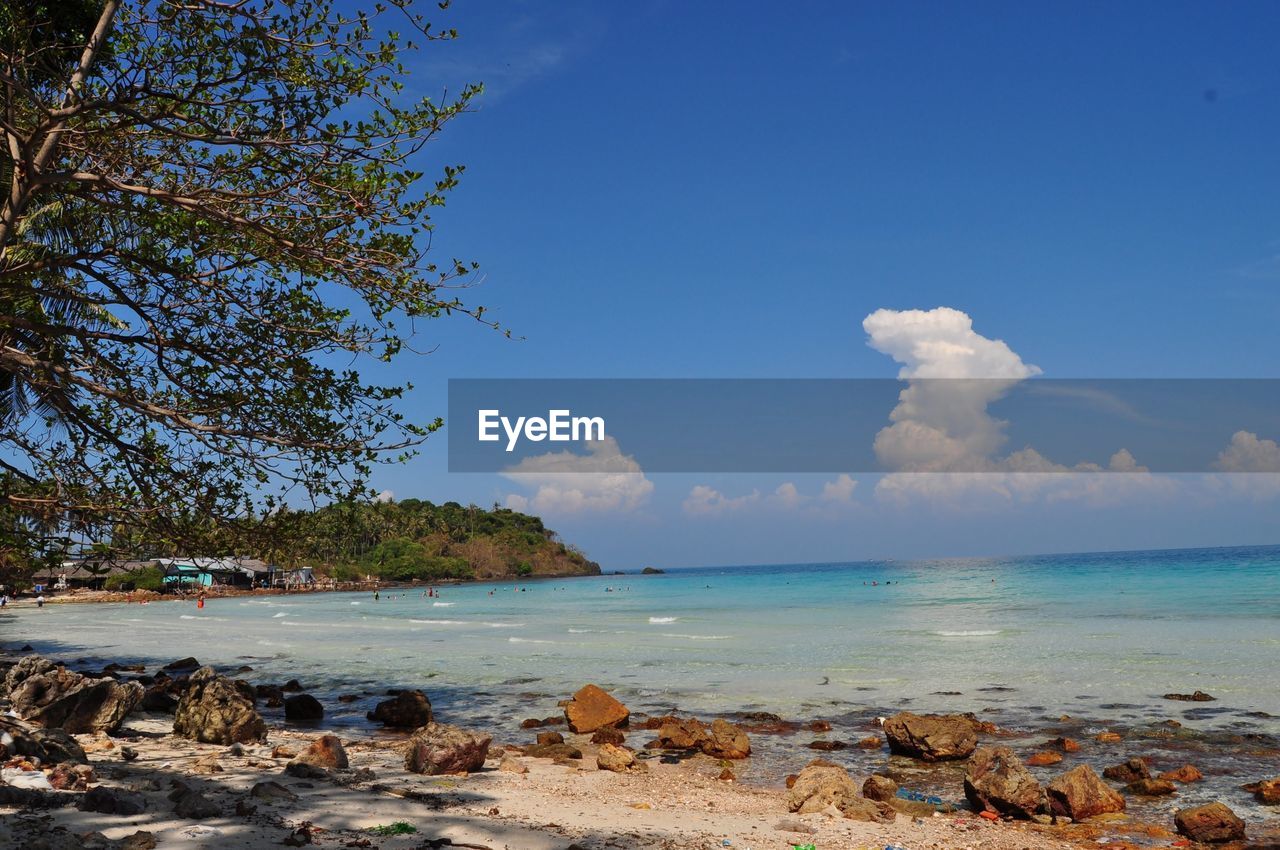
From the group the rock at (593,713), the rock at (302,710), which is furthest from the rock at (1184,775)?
the rock at (302,710)

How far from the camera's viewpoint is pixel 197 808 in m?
7.17

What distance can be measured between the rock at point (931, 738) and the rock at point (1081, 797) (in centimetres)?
251

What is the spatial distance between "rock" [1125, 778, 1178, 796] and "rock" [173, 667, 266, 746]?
11.4m

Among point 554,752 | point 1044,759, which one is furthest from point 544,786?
point 1044,759

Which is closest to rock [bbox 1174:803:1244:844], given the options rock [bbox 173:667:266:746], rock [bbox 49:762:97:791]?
rock [bbox 49:762:97:791]

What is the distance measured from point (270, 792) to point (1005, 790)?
7410 mm

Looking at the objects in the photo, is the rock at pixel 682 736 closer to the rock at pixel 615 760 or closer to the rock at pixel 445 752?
the rock at pixel 615 760

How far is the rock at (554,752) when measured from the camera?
40.9 feet

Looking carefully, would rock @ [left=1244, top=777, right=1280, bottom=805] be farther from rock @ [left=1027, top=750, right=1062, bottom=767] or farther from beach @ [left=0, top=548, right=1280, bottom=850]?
rock @ [left=1027, top=750, right=1062, bottom=767]

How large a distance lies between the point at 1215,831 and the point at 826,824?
3.76 meters

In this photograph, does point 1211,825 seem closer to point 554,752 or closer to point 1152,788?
point 1152,788

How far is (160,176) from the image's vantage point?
9469 mm

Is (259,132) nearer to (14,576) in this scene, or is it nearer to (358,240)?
(358,240)

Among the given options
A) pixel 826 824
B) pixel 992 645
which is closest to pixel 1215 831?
pixel 826 824
